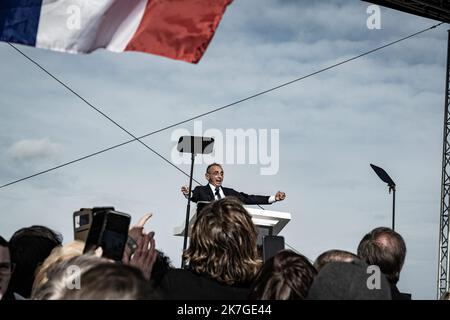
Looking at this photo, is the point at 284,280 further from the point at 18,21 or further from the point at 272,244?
the point at 18,21

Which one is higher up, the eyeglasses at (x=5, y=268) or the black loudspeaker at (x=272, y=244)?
the black loudspeaker at (x=272, y=244)

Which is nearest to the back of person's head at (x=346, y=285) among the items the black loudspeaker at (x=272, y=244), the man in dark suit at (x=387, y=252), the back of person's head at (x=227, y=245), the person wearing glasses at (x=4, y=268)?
the back of person's head at (x=227, y=245)

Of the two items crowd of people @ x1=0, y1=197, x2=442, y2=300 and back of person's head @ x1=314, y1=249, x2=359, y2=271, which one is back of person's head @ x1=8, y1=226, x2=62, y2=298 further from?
back of person's head @ x1=314, y1=249, x2=359, y2=271

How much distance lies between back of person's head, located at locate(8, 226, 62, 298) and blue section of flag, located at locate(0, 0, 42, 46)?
0.74 metres

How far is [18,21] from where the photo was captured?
2416 mm

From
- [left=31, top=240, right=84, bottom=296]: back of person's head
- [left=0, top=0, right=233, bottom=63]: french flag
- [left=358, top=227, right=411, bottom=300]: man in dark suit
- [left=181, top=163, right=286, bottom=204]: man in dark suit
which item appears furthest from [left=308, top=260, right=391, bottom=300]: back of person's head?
[left=181, top=163, right=286, bottom=204]: man in dark suit

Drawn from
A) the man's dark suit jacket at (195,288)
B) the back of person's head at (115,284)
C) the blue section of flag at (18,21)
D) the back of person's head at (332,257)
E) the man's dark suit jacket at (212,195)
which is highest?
the blue section of flag at (18,21)

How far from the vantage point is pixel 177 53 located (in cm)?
241

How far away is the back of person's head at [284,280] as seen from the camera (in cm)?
147

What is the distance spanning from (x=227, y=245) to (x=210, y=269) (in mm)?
90

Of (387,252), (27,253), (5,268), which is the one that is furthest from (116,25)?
(387,252)

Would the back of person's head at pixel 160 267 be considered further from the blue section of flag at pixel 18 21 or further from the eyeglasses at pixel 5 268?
the blue section of flag at pixel 18 21
